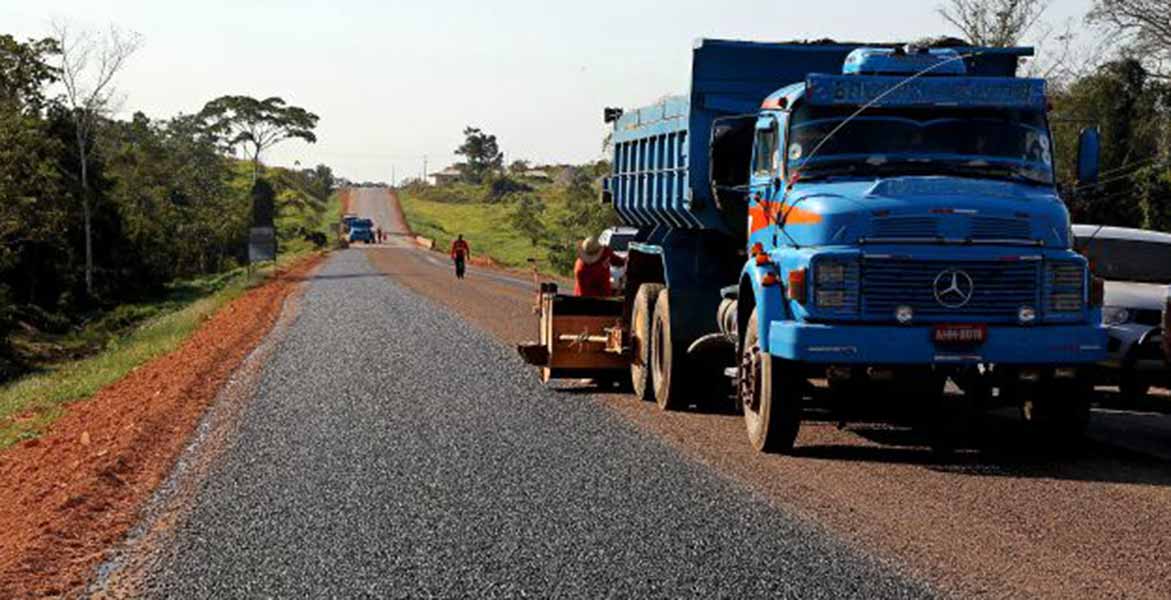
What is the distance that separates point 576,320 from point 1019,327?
6879mm

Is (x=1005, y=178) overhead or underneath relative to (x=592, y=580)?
overhead

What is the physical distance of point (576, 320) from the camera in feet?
53.8

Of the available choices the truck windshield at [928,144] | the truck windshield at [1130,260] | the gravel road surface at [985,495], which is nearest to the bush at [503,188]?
the truck windshield at [1130,260]

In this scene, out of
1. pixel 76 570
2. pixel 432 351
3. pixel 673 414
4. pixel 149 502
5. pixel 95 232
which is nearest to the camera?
pixel 76 570

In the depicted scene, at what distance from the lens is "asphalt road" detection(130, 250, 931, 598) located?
7273 millimetres

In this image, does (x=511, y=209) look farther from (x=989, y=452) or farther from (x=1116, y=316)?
(x=989, y=452)

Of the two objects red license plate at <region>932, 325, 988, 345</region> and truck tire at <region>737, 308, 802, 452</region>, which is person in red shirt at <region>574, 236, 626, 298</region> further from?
red license plate at <region>932, 325, 988, 345</region>

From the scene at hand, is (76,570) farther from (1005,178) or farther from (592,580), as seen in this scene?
(1005,178)

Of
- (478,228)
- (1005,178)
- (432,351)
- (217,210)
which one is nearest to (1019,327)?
(1005,178)

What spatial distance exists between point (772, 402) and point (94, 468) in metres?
5.46

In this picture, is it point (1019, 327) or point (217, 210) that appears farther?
point (217, 210)

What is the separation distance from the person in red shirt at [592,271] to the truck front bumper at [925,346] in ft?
23.8

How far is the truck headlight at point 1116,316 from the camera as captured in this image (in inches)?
571

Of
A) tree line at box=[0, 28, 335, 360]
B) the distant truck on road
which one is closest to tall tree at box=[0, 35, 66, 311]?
tree line at box=[0, 28, 335, 360]
